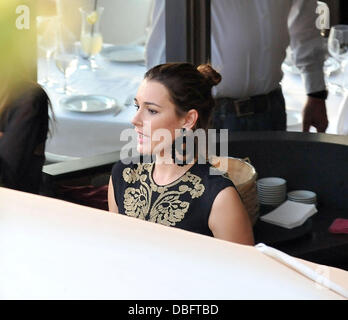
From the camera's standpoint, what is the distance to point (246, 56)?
2.53 m

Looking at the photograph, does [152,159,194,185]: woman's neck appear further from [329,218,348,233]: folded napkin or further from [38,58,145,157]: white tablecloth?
[38,58,145,157]: white tablecloth

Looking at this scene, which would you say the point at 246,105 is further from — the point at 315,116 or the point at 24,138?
the point at 24,138

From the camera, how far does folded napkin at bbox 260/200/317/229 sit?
6.72 ft

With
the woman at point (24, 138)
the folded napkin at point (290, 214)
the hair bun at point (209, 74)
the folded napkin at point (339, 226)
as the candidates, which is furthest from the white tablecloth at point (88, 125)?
the hair bun at point (209, 74)

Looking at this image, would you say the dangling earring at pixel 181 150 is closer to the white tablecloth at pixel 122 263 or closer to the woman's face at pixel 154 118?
the woman's face at pixel 154 118

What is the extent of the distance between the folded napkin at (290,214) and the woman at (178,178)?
0.61 meters

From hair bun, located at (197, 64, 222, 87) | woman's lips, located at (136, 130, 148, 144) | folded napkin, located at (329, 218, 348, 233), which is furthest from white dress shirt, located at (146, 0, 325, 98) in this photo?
woman's lips, located at (136, 130, 148, 144)

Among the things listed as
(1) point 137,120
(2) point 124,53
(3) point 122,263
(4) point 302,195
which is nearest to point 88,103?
(2) point 124,53

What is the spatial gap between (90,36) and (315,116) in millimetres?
1012

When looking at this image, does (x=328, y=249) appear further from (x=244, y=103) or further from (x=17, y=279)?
(x=17, y=279)

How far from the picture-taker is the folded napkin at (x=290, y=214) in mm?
2047

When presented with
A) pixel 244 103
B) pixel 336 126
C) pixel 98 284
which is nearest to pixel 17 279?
pixel 98 284

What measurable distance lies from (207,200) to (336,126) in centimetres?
158

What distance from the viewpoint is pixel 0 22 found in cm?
26
